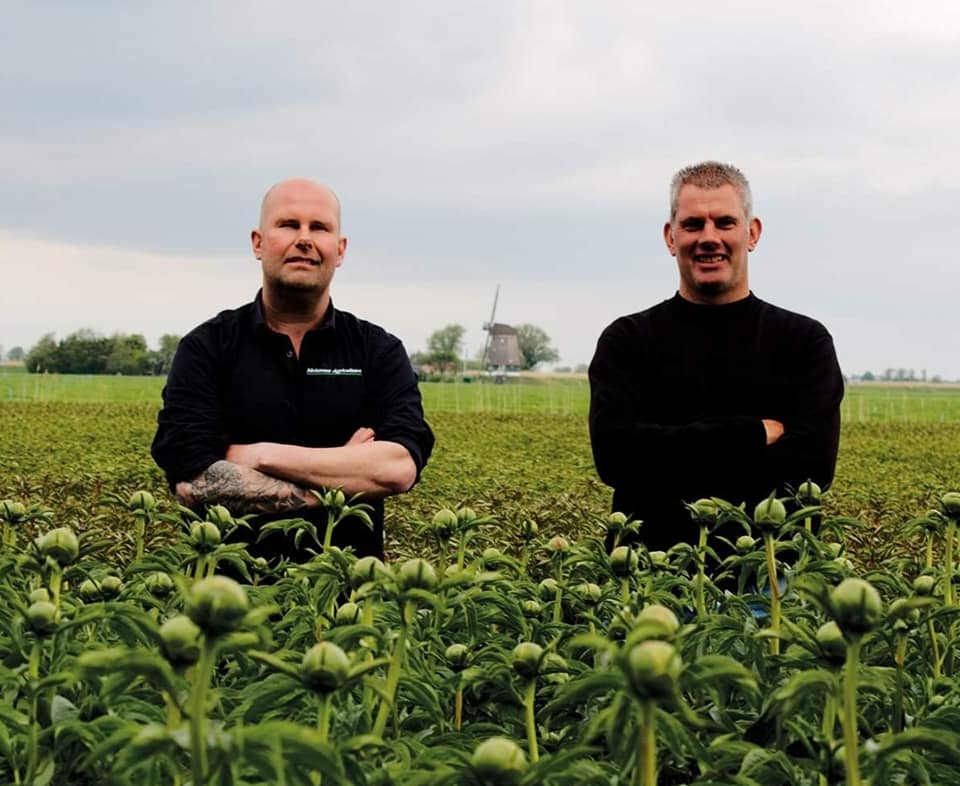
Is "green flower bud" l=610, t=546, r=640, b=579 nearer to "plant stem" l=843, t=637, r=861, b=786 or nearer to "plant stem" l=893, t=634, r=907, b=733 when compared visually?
"plant stem" l=893, t=634, r=907, b=733

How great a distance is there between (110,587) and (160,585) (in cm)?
9

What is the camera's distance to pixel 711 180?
153 inches

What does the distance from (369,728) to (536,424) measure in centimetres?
2054

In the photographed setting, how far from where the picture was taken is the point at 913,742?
1.03 m

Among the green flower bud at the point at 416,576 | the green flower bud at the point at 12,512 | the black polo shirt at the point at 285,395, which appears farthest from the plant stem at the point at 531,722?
the black polo shirt at the point at 285,395

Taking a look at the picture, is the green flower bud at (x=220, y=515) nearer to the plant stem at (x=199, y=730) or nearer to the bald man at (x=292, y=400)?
the plant stem at (x=199, y=730)

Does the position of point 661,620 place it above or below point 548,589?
above

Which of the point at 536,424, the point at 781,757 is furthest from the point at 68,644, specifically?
the point at 536,424

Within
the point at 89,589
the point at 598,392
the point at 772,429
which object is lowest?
the point at 89,589

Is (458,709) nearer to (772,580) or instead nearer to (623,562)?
(623,562)

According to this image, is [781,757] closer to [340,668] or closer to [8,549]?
[340,668]

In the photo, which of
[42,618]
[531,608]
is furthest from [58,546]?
[531,608]

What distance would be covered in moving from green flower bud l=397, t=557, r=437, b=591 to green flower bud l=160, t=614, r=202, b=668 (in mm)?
352

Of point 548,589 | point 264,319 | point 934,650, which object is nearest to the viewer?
point 934,650
